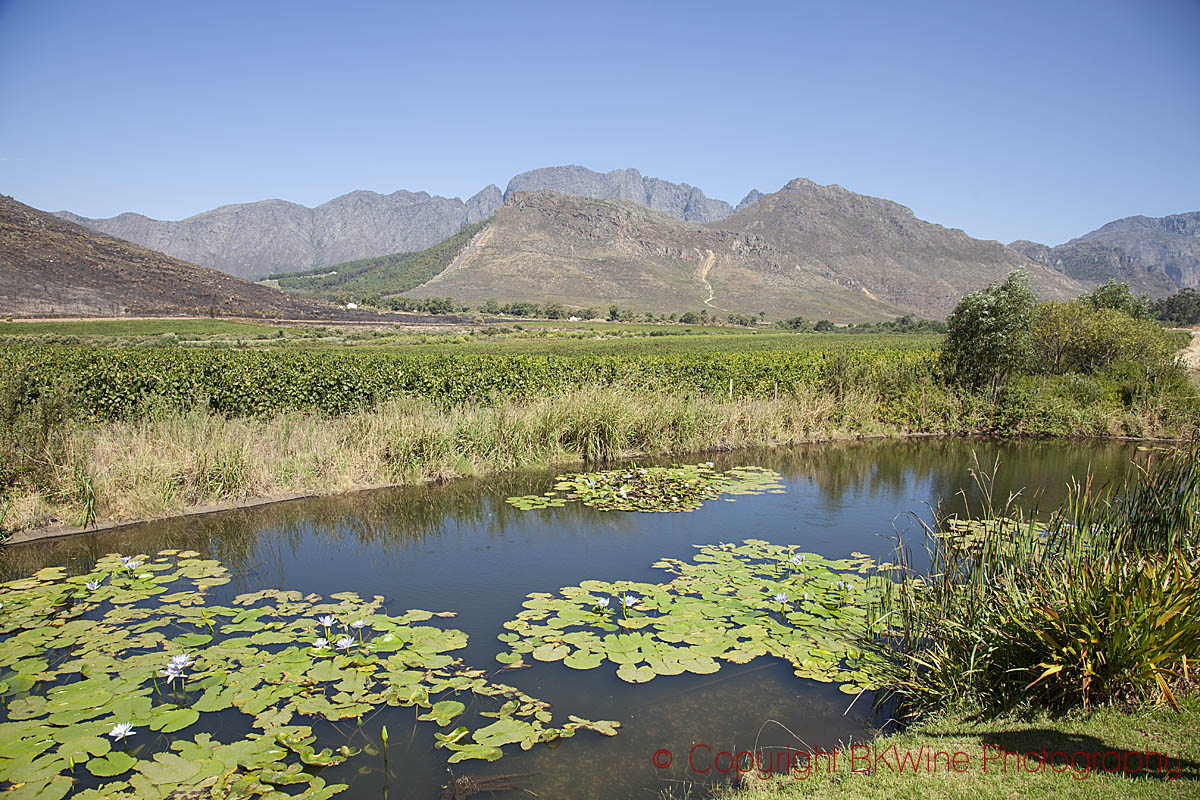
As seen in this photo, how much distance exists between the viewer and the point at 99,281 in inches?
2515

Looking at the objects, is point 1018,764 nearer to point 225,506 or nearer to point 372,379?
point 225,506

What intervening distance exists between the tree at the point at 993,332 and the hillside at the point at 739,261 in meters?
98.0

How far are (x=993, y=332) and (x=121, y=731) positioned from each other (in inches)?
776

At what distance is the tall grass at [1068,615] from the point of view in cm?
409

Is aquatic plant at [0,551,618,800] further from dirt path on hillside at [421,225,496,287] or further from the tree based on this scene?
dirt path on hillside at [421,225,496,287]

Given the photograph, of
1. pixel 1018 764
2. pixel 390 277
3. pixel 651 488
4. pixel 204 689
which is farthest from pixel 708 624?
pixel 390 277

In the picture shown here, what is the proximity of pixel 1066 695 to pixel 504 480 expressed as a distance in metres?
9.47

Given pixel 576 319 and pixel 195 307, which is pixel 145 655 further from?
pixel 576 319

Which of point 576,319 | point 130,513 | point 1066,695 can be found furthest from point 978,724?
point 576,319

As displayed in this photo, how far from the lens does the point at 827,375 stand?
1947 cm

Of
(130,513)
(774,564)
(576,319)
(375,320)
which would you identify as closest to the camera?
(774,564)

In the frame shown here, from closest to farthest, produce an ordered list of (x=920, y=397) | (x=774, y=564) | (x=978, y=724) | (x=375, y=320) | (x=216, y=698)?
(x=978, y=724), (x=216, y=698), (x=774, y=564), (x=920, y=397), (x=375, y=320)

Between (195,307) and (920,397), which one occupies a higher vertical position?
(195,307)

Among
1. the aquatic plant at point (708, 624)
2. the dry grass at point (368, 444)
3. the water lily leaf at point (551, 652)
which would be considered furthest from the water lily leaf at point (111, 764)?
the dry grass at point (368, 444)
